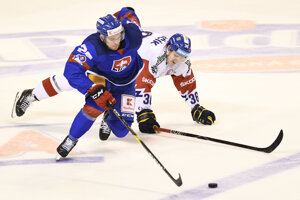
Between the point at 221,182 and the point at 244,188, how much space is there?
6.8 inches

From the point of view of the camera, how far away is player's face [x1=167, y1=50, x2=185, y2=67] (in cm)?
479

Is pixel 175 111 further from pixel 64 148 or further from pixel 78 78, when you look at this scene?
pixel 78 78

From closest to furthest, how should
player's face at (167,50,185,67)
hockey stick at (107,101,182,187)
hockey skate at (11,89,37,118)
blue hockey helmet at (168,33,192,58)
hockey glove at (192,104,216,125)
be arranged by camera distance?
hockey stick at (107,101,182,187) < blue hockey helmet at (168,33,192,58) < player's face at (167,50,185,67) < hockey glove at (192,104,216,125) < hockey skate at (11,89,37,118)

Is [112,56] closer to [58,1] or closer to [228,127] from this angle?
[228,127]

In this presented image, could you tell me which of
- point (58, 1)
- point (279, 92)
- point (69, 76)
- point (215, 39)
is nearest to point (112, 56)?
point (69, 76)

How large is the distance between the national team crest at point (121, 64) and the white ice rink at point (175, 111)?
2.11 feet

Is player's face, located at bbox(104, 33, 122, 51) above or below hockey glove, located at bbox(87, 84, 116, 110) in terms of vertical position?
above

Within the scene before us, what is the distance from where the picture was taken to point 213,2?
9266 millimetres

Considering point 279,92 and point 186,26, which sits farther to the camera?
point 186,26

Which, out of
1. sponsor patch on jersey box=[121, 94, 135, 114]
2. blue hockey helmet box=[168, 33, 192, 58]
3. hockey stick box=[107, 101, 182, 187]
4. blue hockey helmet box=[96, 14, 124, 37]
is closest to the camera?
hockey stick box=[107, 101, 182, 187]

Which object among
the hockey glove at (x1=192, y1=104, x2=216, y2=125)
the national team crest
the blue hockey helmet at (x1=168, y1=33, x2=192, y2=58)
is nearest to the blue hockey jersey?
the national team crest

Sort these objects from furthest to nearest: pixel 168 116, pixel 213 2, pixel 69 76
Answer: pixel 213 2
pixel 168 116
pixel 69 76

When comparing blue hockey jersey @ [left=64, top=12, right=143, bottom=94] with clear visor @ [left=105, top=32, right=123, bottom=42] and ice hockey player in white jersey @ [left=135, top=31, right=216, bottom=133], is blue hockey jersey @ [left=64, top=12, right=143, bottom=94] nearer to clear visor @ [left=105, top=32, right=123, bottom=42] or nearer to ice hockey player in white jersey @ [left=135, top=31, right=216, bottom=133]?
clear visor @ [left=105, top=32, right=123, bottom=42]

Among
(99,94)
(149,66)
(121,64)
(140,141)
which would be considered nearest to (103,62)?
(121,64)
